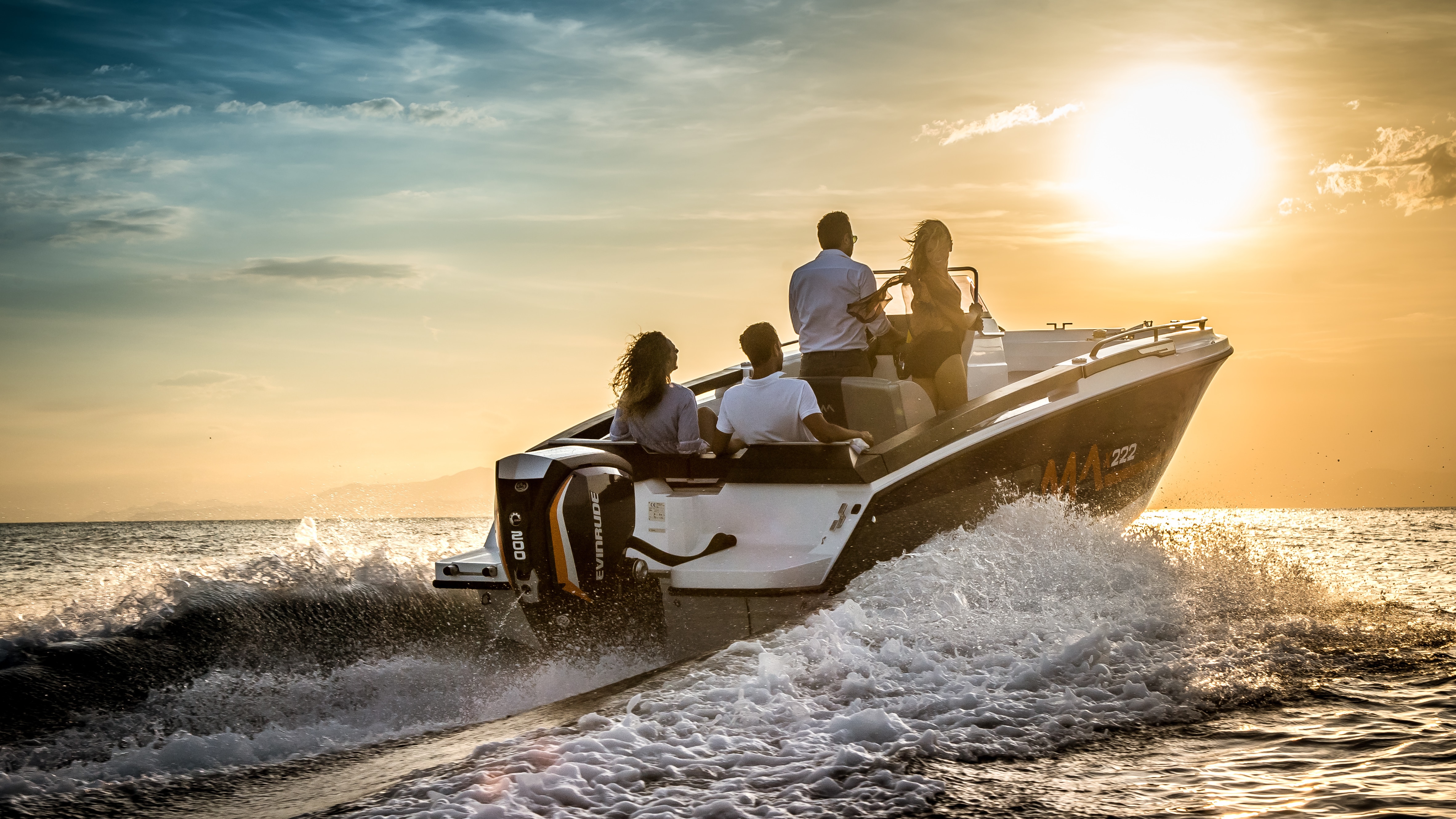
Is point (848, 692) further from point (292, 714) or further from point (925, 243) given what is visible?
point (925, 243)

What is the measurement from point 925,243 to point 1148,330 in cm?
182

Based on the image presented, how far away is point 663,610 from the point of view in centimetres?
390

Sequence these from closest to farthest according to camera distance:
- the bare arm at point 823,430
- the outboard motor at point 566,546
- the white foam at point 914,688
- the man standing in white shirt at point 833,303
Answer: the white foam at point 914,688 < the outboard motor at point 566,546 < the bare arm at point 823,430 < the man standing in white shirt at point 833,303

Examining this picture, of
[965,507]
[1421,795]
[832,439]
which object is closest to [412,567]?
[832,439]

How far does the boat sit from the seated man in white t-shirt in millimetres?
113

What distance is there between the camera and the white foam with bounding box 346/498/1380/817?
2.21 meters

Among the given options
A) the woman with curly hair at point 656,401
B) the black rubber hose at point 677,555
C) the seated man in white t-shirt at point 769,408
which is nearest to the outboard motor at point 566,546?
the black rubber hose at point 677,555

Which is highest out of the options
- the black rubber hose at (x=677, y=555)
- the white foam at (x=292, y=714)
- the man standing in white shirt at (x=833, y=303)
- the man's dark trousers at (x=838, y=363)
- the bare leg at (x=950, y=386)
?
the man standing in white shirt at (x=833, y=303)

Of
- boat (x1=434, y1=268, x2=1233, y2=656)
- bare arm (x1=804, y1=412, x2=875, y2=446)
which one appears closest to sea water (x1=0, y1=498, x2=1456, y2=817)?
boat (x1=434, y1=268, x2=1233, y2=656)

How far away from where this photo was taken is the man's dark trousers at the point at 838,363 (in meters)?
4.94

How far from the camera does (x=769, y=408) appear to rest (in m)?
4.30

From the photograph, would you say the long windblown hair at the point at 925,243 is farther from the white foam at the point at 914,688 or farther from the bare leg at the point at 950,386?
the white foam at the point at 914,688

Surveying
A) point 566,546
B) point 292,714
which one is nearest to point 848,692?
point 566,546

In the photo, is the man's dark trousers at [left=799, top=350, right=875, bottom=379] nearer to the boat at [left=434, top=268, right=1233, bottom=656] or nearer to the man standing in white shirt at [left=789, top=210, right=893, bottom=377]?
the man standing in white shirt at [left=789, top=210, right=893, bottom=377]
